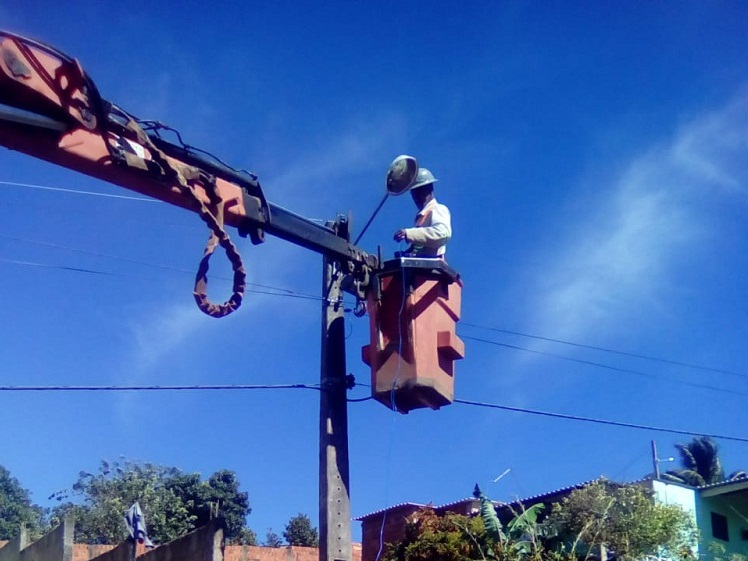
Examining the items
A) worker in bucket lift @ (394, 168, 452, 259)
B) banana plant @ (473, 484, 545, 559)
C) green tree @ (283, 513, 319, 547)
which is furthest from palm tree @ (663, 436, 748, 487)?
worker in bucket lift @ (394, 168, 452, 259)

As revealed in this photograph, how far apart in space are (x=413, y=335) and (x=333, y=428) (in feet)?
3.37

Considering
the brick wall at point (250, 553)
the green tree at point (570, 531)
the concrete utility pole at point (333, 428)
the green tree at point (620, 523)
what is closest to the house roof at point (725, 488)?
the green tree at point (570, 531)

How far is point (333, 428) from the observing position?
797 centimetres

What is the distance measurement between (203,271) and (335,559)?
2.44 m

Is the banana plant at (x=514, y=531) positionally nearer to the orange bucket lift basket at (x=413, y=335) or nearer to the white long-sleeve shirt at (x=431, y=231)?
the orange bucket lift basket at (x=413, y=335)

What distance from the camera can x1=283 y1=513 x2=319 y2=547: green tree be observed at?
35062 mm

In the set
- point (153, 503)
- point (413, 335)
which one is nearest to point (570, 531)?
point (413, 335)

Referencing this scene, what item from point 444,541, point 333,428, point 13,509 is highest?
point 13,509

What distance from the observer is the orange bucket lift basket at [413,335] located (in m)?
8.05

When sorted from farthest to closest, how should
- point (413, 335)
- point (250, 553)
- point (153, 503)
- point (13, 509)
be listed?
point (13, 509)
point (153, 503)
point (250, 553)
point (413, 335)

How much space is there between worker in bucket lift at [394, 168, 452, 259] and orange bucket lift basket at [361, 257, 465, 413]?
0.71ft

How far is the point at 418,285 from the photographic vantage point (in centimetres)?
839

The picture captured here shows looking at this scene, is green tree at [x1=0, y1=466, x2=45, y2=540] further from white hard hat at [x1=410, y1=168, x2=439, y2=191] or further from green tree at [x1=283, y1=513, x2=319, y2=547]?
white hard hat at [x1=410, y1=168, x2=439, y2=191]

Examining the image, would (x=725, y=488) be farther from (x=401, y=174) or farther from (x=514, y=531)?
(x=401, y=174)
